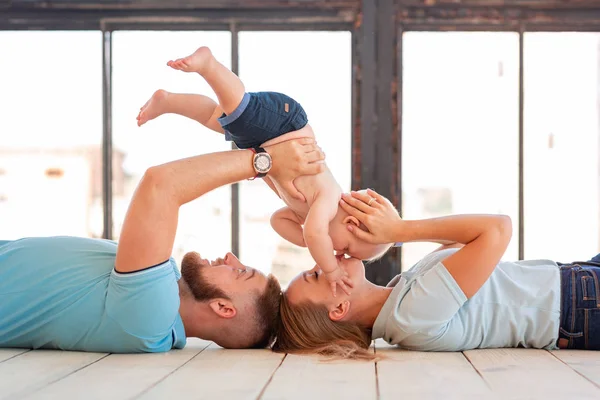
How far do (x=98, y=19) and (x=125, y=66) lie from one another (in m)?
0.30

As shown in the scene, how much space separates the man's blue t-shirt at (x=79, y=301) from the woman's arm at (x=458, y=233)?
25.4 inches

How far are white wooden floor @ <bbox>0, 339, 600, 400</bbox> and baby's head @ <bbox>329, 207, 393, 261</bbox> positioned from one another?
35cm

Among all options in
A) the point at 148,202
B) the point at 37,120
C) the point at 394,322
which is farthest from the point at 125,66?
the point at 394,322

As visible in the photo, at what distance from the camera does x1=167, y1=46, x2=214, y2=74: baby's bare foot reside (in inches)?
76.5

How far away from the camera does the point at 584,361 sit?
→ 6.50 ft

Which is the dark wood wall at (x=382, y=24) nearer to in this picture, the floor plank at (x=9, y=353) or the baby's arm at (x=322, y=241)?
the baby's arm at (x=322, y=241)

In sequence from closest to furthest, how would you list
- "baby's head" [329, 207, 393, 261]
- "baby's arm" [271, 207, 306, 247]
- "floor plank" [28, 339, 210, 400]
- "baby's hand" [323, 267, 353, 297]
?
"floor plank" [28, 339, 210, 400]
"baby's hand" [323, 267, 353, 297]
"baby's head" [329, 207, 393, 261]
"baby's arm" [271, 207, 306, 247]

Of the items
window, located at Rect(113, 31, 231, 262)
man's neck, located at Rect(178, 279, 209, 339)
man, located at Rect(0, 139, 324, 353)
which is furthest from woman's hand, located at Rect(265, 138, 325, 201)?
window, located at Rect(113, 31, 231, 262)

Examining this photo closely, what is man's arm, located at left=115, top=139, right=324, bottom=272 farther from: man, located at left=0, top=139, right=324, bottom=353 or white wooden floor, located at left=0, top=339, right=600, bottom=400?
white wooden floor, located at left=0, top=339, right=600, bottom=400

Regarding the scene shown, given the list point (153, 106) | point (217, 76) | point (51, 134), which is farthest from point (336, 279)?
point (51, 134)

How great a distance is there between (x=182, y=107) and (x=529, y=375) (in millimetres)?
1390

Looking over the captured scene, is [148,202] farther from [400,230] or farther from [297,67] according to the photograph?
[297,67]

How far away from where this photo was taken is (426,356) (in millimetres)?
2053

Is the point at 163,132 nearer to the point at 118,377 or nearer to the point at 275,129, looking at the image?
the point at 275,129
